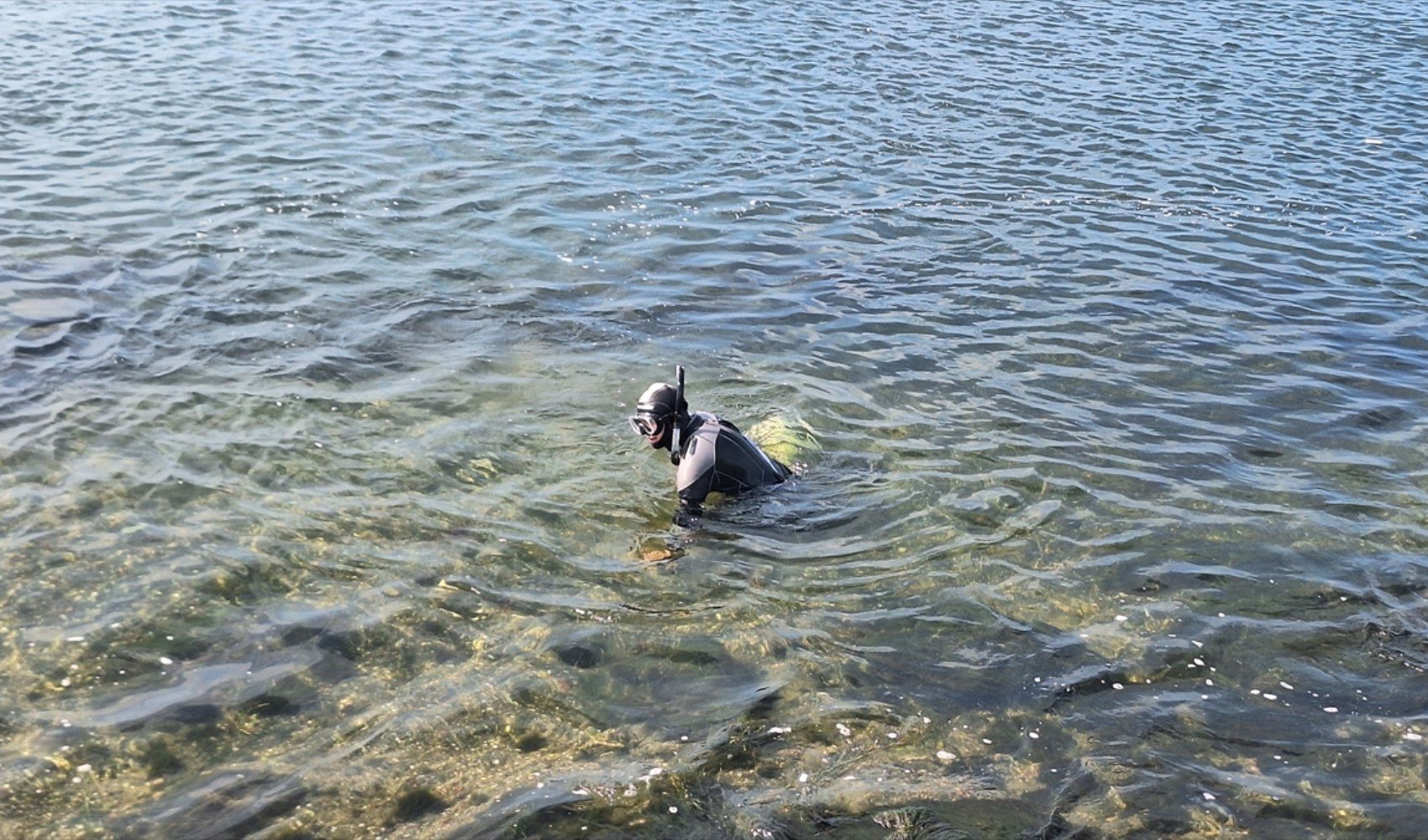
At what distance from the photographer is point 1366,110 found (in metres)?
20.8

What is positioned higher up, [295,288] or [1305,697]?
[295,288]

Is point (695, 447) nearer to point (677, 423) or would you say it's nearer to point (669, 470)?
point (677, 423)

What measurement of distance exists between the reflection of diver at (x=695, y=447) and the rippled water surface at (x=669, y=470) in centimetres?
26

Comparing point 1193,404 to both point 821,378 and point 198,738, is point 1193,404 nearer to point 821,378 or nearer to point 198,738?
point 821,378

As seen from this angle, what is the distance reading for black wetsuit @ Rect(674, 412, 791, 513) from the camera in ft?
30.3

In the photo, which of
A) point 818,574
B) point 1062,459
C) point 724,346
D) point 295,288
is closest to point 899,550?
point 818,574

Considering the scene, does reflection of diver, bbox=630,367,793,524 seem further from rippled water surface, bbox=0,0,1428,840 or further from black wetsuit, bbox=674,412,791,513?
rippled water surface, bbox=0,0,1428,840

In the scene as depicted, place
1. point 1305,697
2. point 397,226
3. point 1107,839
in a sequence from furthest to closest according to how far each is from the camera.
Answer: point 397,226 → point 1305,697 → point 1107,839

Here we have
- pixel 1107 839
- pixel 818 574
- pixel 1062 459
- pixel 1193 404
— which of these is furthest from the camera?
pixel 1193 404

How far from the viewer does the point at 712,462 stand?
9234 millimetres

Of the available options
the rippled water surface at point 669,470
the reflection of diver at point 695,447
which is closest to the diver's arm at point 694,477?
the reflection of diver at point 695,447

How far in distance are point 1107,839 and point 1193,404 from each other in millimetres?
6192

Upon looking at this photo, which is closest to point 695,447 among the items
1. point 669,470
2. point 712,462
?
point 712,462

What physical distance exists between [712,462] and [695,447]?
0.18 meters
